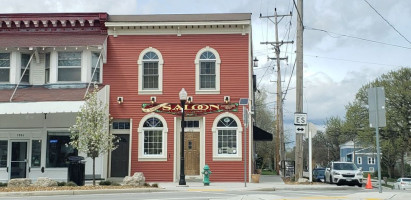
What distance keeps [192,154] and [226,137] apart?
194 cm

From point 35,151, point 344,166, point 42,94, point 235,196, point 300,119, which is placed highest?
point 42,94

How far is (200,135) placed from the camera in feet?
79.7

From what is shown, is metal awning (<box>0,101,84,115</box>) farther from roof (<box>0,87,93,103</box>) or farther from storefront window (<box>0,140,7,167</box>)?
storefront window (<box>0,140,7,167</box>)

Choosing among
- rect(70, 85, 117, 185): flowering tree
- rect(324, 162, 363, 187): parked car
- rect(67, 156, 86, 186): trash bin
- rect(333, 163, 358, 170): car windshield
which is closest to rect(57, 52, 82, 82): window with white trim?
rect(70, 85, 117, 185): flowering tree

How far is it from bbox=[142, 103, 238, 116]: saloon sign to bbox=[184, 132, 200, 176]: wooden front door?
1186mm

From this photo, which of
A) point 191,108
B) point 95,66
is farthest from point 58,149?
point 191,108

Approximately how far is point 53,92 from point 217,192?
33.5 ft

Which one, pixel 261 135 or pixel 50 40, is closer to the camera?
pixel 50 40

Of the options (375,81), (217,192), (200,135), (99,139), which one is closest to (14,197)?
(99,139)

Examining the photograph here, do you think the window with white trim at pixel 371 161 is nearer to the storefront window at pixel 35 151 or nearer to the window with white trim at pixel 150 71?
the window with white trim at pixel 150 71

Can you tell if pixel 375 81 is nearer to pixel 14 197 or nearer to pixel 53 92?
pixel 53 92

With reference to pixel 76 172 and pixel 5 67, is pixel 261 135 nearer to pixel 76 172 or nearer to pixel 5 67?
pixel 76 172

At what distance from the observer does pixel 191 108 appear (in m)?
24.0

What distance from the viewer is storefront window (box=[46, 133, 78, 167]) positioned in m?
24.0
